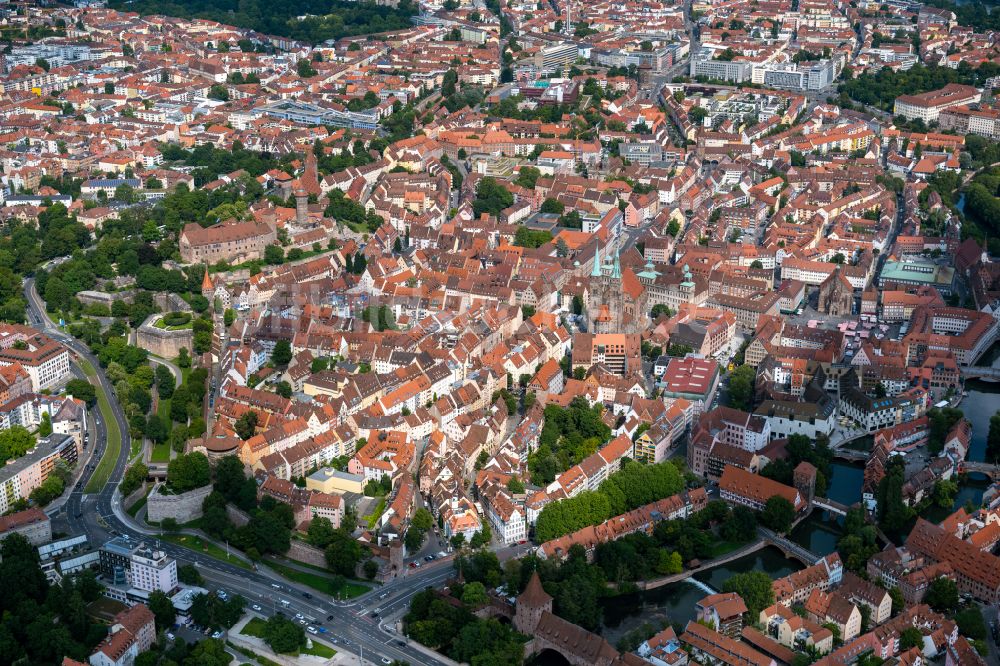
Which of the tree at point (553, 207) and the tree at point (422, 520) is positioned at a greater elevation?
the tree at point (422, 520)

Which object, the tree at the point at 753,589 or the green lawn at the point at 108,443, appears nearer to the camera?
the tree at the point at 753,589

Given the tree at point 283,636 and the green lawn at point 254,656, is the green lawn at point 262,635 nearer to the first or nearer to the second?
the tree at point 283,636

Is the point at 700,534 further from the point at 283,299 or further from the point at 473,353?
the point at 283,299

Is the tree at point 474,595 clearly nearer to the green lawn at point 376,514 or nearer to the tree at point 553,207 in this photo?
the green lawn at point 376,514

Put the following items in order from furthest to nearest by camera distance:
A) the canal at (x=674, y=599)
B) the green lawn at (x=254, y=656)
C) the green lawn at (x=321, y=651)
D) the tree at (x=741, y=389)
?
the tree at (x=741, y=389) < the canal at (x=674, y=599) < the green lawn at (x=321, y=651) < the green lawn at (x=254, y=656)

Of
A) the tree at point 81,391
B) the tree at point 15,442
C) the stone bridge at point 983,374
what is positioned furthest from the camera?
the stone bridge at point 983,374

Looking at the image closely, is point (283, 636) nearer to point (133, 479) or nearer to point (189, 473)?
point (189, 473)

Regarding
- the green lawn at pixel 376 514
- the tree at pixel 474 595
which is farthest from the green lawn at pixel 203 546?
the tree at pixel 474 595

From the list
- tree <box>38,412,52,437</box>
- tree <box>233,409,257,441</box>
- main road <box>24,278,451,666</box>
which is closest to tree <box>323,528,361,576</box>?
main road <box>24,278,451,666</box>

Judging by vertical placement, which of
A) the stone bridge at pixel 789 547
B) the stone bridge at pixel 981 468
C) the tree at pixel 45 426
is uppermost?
the tree at pixel 45 426
